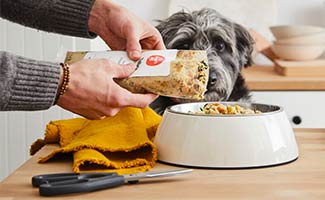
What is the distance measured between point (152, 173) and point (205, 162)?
11cm

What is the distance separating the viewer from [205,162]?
1.04m

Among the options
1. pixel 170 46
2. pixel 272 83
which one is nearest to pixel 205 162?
pixel 170 46

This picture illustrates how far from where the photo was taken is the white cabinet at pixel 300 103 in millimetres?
2441

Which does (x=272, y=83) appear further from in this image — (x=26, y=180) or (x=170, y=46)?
(x=26, y=180)

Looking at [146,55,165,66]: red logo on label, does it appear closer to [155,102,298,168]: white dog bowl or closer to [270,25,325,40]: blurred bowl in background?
[155,102,298,168]: white dog bowl

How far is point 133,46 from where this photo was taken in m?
1.15

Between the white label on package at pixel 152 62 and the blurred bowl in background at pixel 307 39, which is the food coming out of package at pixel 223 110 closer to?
the white label on package at pixel 152 62

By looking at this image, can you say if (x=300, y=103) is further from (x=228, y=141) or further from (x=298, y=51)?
(x=228, y=141)

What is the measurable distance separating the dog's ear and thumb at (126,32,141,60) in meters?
1.01

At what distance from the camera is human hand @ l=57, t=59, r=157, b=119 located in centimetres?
105

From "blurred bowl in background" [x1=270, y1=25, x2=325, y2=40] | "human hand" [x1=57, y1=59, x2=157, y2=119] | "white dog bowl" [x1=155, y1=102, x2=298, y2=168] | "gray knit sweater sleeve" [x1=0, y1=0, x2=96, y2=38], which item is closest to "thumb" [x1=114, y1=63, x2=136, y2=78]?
"human hand" [x1=57, y1=59, x2=157, y2=119]

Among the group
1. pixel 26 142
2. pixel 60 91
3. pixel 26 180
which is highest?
pixel 60 91

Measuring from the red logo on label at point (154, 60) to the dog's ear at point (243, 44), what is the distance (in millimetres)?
1137

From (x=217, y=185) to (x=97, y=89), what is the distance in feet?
0.84
